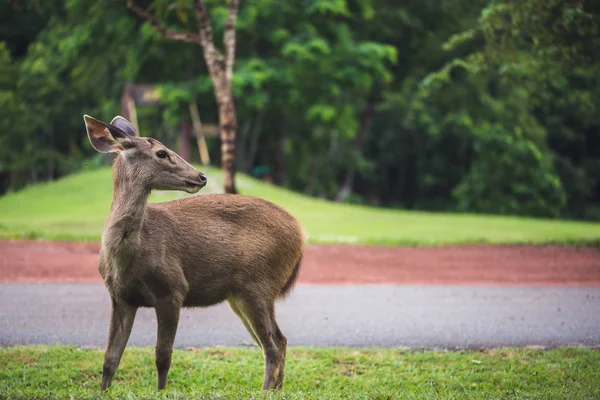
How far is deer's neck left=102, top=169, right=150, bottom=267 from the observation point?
17.7 ft

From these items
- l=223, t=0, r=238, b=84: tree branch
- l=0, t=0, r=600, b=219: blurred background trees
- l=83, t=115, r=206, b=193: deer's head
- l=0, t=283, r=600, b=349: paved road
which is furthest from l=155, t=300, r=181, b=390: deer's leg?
l=0, t=0, r=600, b=219: blurred background trees

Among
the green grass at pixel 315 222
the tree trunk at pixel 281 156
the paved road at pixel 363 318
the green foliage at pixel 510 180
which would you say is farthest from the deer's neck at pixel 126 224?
the green foliage at pixel 510 180

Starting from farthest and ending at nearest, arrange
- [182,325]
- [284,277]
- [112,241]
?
[182,325] < [284,277] < [112,241]

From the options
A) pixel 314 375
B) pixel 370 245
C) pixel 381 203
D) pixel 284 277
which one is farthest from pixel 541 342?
pixel 381 203

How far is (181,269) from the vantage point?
566 cm

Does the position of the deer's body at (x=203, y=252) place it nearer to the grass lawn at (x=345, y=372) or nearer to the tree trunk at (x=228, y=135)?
the grass lawn at (x=345, y=372)

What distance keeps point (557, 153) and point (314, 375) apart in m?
38.0

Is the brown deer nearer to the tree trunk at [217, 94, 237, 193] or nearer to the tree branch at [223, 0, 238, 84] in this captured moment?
the tree trunk at [217, 94, 237, 193]

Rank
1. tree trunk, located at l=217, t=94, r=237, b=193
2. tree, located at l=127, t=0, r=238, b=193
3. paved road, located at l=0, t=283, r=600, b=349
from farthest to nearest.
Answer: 1. tree trunk, located at l=217, t=94, r=237, b=193
2. tree, located at l=127, t=0, r=238, b=193
3. paved road, located at l=0, t=283, r=600, b=349

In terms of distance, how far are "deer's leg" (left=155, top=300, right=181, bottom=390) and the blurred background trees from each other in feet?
52.2

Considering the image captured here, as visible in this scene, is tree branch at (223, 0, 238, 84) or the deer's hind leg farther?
tree branch at (223, 0, 238, 84)

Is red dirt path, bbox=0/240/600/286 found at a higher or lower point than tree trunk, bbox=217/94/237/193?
lower

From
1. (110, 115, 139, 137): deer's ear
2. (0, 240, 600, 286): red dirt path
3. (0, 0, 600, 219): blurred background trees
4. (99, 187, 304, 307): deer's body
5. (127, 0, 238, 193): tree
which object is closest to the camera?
(99, 187, 304, 307): deer's body

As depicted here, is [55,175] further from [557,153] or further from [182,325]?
[182,325]
